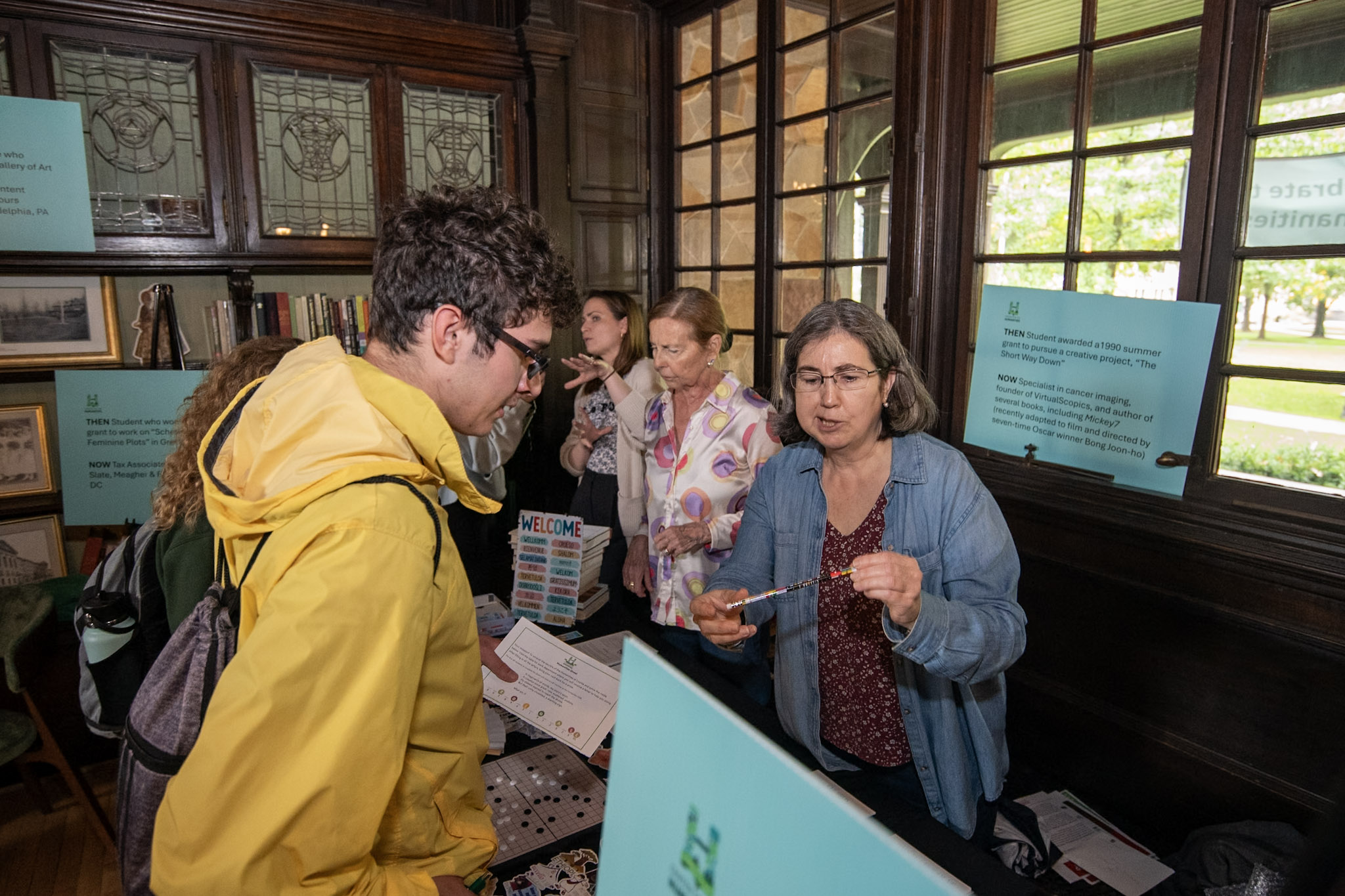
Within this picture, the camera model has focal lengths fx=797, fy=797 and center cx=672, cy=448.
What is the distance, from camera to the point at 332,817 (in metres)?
0.73

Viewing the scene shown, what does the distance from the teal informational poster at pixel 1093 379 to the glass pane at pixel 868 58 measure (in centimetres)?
117

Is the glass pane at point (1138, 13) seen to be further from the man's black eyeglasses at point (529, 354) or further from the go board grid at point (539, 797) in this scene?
the go board grid at point (539, 797)

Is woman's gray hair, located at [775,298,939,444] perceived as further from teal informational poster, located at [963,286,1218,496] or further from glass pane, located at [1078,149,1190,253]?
glass pane, located at [1078,149,1190,253]

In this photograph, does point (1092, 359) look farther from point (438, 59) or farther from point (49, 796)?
point (49, 796)

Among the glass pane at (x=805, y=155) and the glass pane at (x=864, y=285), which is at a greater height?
the glass pane at (x=805, y=155)

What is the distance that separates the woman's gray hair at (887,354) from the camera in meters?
1.62

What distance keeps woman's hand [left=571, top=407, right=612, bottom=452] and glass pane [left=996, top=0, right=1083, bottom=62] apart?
1.92m

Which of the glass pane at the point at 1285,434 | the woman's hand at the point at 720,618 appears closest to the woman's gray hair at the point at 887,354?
the woman's hand at the point at 720,618

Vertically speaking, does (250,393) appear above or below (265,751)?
above

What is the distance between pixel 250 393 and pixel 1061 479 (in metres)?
2.24

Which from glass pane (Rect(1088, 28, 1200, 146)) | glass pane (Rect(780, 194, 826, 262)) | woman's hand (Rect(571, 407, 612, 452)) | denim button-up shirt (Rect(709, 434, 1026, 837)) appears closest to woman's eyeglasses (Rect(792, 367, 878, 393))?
denim button-up shirt (Rect(709, 434, 1026, 837))

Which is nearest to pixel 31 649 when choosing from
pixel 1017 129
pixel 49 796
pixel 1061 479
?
pixel 49 796

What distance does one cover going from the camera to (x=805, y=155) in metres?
3.43

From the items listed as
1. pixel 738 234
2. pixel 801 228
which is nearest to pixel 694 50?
pixel 738 234
